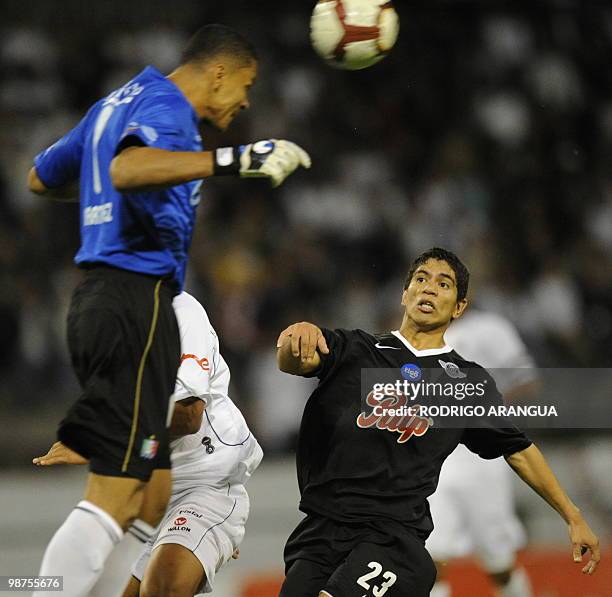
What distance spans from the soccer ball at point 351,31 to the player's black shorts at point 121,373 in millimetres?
1798

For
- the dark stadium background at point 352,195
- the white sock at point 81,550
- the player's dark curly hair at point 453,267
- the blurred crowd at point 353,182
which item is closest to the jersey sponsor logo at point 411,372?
the player's dark curly hair at point 453,267

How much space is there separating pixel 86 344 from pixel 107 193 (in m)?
0.51

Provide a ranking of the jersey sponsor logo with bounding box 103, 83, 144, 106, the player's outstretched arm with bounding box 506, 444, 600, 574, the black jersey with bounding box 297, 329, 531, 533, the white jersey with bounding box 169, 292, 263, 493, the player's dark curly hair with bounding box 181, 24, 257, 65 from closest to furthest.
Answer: the jersey sponsor logo with bounding box 103, 83, 144, 106 < the player's dark curly hair with bounding box 181, 24, 257, 65 < the black jersey with bounding box 297, 329, 531, 533 < the player's outstretched arm with bounding box 506, 444, 600, 574 < the white jersey with bounding box 169, 292, 263, 493

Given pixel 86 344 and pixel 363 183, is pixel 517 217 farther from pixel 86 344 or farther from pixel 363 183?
pixel 86 344

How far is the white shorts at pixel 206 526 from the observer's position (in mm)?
4523

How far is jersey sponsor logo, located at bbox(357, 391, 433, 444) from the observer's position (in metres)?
4.50

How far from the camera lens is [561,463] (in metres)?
8.77

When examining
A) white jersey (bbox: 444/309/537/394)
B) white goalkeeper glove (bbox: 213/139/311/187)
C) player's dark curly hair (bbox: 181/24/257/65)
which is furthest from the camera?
white jersey (bbox: 444/309/537/394)

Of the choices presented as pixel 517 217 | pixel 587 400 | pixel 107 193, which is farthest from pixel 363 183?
pixel 107 193

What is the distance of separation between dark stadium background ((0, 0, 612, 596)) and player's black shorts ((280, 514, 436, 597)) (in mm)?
3903

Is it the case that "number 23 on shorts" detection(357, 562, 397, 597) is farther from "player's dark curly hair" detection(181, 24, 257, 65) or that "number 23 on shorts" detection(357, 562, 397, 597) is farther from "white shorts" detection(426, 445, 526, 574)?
"white shorts" detection(426, 445, 526, 574)

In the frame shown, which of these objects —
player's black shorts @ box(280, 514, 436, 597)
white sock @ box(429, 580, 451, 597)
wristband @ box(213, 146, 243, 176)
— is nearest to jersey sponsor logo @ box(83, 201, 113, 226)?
wristband @ box(213, 146, 243, 176)

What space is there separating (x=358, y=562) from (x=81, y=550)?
1.18 meters

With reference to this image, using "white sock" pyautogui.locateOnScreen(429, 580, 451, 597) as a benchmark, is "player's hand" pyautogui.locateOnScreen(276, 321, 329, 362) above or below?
above
